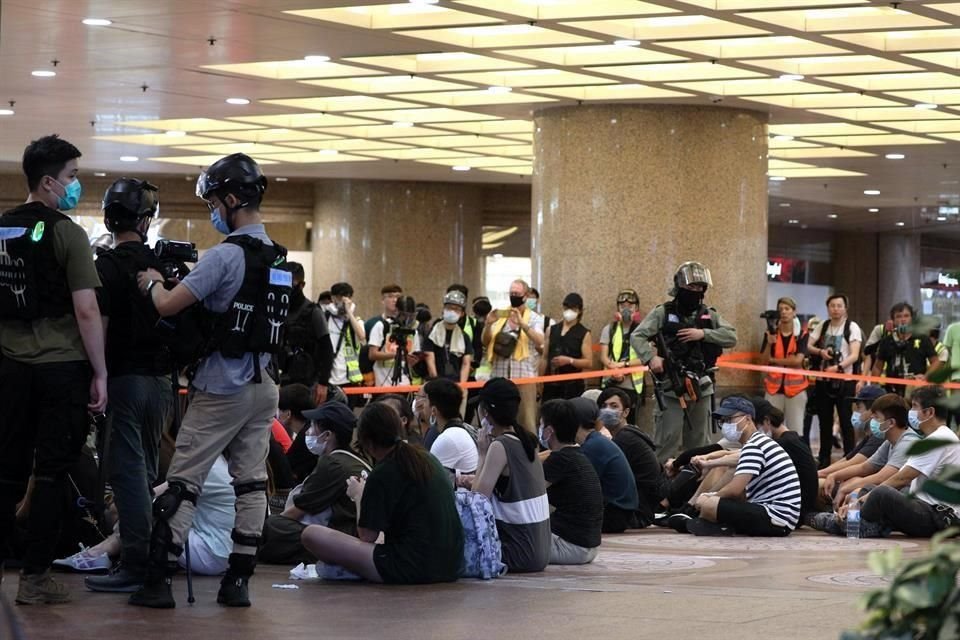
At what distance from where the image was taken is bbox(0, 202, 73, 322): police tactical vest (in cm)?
627

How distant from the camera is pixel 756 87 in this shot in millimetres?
16219

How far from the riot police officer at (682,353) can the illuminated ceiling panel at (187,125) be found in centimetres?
803

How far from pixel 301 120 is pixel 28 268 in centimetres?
1327

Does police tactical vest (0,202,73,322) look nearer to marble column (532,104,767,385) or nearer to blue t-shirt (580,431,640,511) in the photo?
blue t-shirt (580,431,640,511)

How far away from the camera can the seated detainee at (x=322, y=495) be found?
8172 millimetres

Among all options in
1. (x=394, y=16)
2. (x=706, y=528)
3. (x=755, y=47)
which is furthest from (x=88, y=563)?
(x=755, y=47)

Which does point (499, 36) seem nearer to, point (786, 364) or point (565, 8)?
point (565, 8)

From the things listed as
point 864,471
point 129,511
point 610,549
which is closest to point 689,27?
point 864,471

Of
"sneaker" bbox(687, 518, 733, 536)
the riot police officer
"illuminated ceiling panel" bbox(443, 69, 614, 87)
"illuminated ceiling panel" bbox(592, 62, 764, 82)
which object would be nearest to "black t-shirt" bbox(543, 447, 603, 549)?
"sneaker" bbox(687, 518, 733, 536)

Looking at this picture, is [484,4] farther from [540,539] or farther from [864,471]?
[540,539]

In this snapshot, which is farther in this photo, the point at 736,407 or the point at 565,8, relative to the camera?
the point at 565,8

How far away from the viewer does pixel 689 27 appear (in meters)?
13.3

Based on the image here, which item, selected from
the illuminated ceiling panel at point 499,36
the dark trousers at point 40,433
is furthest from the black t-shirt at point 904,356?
the dark trousers at point 40,433

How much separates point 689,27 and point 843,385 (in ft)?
18.7
